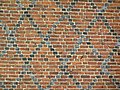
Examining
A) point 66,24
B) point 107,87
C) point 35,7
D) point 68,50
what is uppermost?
point 35,7

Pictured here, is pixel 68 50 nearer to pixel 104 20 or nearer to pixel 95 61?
pixel 95 61

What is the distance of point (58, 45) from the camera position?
3781mm

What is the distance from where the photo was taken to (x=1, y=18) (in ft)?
12.3

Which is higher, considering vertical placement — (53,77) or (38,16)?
(38,16)

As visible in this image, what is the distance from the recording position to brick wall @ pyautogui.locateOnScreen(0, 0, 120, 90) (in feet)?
12.2

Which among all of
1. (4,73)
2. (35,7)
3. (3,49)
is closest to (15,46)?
(3,49)

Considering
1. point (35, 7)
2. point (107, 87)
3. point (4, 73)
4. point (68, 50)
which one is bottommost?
point (107, 87)

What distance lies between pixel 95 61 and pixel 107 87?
0.48 metres

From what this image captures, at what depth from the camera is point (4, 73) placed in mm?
3691

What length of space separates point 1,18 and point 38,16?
62cm

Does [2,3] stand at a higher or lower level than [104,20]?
higher

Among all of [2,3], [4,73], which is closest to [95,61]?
[4,73]

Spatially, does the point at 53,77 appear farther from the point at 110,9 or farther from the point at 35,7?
the point at 110,9

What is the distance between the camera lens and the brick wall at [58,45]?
12.2 ft
